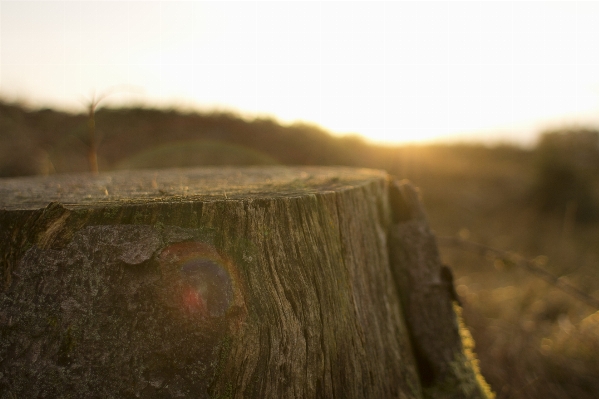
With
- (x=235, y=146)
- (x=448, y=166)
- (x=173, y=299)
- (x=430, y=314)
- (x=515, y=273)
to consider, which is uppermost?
(x=235, y=146)

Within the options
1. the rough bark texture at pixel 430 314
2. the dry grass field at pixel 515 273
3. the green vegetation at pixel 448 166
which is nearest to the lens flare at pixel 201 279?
the rough bark texture at pixel 430 314

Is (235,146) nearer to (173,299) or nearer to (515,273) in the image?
(515,273)

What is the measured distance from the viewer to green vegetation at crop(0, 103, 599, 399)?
Result: 580 cm

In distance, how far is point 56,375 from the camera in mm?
1088

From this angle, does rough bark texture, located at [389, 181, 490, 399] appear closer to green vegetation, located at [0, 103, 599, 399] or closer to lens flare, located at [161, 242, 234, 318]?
lens flare, located at [161, 242, 234, 318]

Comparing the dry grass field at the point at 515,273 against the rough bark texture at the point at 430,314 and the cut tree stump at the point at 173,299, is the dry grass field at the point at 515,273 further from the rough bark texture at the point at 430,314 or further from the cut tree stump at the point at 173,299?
the cut tree stump at the point at 173,299

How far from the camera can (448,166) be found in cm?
1212

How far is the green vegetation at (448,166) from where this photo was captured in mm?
5802

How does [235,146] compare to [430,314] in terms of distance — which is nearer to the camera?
[430,314]

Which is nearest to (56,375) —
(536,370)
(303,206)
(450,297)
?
(303,206)

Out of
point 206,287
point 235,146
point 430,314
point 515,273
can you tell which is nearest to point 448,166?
point 235,146

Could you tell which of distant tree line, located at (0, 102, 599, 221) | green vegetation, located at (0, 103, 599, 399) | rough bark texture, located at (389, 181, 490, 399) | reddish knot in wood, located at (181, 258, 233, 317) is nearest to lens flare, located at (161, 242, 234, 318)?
reddish knot in wood, located at (181, 258, 233, 317)

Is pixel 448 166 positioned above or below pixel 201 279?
above

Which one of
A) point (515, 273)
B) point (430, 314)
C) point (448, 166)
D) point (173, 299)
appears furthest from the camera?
point (448, 166)
